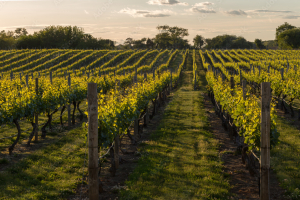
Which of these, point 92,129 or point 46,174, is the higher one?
point 92,129

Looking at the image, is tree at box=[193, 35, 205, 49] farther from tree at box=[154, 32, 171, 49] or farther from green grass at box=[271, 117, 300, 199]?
green grass at box=[271, 117, 300, 199]

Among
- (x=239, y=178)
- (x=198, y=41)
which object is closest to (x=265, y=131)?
(x=239, y=178)

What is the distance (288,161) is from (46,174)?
23.1ft

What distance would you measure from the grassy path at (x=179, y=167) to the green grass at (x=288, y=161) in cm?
147

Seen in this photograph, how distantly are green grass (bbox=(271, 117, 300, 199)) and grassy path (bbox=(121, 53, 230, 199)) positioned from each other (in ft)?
4.82

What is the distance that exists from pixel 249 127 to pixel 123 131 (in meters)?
3.67

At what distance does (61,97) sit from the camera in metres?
12.8

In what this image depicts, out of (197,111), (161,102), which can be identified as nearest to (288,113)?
(197,111)

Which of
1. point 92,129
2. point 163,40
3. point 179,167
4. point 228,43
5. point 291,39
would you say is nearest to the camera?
point 92,129

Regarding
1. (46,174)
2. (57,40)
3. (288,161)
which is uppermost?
(57,40)

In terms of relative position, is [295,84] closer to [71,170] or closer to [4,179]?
[71,170]

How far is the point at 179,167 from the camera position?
7898 millimetres

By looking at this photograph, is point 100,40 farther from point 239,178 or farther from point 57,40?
point 239,178

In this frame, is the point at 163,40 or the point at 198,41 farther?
the point at 198,41
